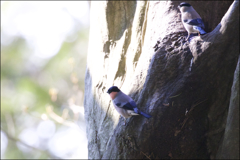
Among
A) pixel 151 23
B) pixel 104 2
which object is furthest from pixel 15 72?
pixel 151 23

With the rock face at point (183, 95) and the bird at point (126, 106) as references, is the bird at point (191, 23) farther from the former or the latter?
the bird at point (126, 106)

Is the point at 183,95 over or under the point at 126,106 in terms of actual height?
over

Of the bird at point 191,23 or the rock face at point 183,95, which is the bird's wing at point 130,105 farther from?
the bird at point 191,23

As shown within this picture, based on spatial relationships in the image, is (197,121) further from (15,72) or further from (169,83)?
(15,72)

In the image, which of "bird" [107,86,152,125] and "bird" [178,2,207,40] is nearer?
"bird" [107,86,152,125]

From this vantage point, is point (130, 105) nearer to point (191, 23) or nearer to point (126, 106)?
point (126, 106)

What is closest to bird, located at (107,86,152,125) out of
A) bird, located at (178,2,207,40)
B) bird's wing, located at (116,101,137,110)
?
bird's wing, located at (116,101,137,110)

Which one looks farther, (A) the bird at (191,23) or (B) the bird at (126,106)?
(A) the bird at (191,23)

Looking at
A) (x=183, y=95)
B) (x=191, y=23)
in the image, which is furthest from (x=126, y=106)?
(x=191, y=23)

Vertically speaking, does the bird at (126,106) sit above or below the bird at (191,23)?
below

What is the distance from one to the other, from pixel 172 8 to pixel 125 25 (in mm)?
863

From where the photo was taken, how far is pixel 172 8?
10.3 feet

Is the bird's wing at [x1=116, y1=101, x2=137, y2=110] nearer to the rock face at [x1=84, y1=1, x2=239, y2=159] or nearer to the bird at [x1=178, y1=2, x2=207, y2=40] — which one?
the rock face at [x1=84, y1=1, x2=239, y2=159]

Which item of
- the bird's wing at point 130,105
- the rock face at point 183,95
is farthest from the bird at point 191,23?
the bird's wing at point 130,105
